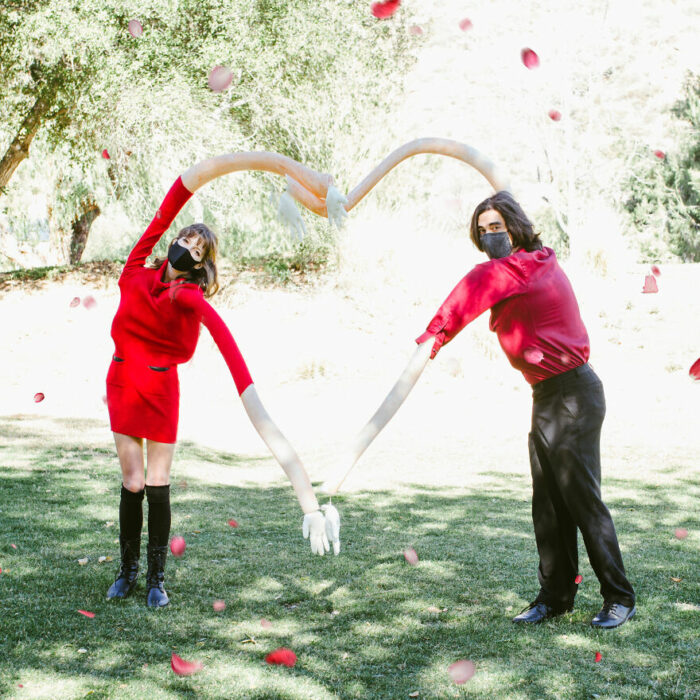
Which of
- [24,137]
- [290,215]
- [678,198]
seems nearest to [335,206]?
[290,215]

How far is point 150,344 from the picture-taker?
12.2 ft

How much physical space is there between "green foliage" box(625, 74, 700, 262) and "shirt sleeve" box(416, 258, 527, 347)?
22.2 metres

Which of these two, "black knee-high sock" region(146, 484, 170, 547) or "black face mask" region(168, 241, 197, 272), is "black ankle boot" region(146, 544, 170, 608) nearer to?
"black knee-high sock" region(146, 484, 170, 547)

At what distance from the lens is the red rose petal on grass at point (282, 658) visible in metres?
3.23

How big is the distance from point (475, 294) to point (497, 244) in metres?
0.40

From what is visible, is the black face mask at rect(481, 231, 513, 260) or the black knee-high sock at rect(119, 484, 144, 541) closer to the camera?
the black face mask at rect(481, 231, 513, 260)

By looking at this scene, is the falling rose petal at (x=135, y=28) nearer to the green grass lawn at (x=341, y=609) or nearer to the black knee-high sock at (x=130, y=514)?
the green grass lawn at (x=341, y=609)

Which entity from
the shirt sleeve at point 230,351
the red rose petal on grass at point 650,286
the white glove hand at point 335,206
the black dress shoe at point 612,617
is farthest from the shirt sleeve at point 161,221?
the red rose petal on grass at point 650,286

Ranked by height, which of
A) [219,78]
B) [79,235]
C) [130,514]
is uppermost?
[219,78]

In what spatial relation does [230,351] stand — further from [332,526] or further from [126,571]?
[126,571]

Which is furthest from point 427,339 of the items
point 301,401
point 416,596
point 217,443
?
point 301,401

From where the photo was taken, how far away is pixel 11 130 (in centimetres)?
1480

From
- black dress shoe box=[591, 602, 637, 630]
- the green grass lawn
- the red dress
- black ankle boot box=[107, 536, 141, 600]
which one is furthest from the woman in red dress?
black dress shoe box=[591, 602, 637, 630]

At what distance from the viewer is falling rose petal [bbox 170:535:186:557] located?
4.95 metres
